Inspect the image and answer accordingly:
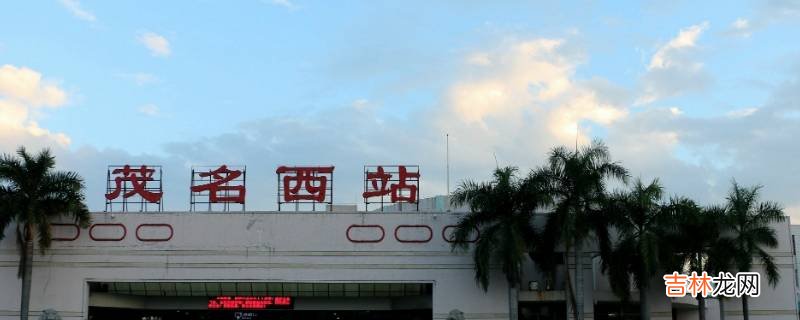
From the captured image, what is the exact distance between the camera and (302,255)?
46.6 meters

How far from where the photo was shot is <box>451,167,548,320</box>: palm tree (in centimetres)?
4247

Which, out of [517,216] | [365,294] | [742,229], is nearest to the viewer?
[517,216]

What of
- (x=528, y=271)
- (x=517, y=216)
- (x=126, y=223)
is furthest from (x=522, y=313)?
(x=126, y=223)

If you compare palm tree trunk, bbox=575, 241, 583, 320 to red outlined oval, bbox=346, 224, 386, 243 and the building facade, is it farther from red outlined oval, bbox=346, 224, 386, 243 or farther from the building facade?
red outlined oval, bbox=346, 224, 386, 243

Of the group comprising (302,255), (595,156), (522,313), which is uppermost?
(595,156)

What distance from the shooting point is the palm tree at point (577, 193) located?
4250 centimetres

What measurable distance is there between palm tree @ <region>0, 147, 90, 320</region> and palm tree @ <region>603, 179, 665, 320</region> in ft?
87.4

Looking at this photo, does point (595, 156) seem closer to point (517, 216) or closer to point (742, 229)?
point (517, 216)

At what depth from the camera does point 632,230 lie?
43.9 meters

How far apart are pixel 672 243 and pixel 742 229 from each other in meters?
4.12

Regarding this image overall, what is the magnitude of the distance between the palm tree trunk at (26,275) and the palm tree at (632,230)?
2832 centimetres

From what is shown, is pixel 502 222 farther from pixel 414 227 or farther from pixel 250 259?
pixel 250 259

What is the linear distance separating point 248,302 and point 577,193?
60.7ft

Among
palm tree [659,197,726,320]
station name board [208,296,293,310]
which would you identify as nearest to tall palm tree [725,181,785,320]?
palm tree [659,197,726,320]
